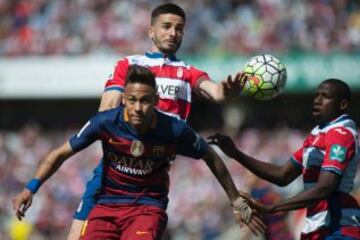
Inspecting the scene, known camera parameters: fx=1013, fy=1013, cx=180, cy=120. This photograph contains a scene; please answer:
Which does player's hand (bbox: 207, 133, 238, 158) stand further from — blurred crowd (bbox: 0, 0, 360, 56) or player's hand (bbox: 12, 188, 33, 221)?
blurred crowd (bbox: 0, 0, 360, 56)

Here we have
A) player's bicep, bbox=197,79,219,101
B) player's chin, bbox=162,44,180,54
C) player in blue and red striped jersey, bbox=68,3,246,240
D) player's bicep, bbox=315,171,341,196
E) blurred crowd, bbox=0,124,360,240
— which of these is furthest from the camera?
blurred crowd, bbox=0,124,360,240

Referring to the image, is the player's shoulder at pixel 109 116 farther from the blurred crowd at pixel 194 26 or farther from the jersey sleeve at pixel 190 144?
the blurred crowd at pixel 194 26

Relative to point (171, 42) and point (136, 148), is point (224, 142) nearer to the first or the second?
point (171, 42)

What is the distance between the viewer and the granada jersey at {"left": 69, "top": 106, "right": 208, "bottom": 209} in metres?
8.14

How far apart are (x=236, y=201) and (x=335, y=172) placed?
2.70 feet

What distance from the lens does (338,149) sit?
814cm

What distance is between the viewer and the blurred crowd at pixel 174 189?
1784 cm

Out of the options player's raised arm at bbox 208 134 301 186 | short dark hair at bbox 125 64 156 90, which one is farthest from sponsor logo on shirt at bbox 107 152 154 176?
player's raised arm at bbox 208 134 301 186

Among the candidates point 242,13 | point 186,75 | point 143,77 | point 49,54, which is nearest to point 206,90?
point 186,75

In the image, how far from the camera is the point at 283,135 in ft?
67.3

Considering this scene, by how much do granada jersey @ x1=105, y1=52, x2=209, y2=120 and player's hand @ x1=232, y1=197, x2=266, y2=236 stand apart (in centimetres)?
113

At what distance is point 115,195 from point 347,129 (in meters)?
1.98

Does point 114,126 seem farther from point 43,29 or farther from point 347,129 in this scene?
point 43,29

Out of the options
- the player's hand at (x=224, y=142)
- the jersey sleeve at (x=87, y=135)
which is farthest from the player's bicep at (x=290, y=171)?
the jersey sleeve at (x=87, y=135)
